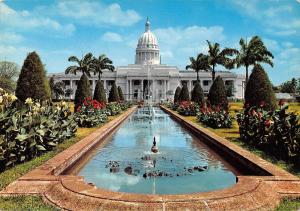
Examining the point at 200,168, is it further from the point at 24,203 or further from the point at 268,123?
the point at 24,203

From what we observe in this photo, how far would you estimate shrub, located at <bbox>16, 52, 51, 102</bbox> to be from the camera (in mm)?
13805

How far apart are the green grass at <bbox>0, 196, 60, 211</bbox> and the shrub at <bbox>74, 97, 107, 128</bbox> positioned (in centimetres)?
1065

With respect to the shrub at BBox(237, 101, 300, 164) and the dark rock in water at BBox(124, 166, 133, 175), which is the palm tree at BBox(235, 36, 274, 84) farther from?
the dark rock in water at BBox(124, 166, 133, 175)

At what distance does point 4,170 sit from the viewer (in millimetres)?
7262

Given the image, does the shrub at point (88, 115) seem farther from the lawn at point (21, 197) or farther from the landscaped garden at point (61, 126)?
the lawn at point (21, 197)

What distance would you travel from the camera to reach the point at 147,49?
105 meters

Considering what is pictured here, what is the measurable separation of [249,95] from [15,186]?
10.6 meters

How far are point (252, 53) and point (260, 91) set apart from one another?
2557 cm

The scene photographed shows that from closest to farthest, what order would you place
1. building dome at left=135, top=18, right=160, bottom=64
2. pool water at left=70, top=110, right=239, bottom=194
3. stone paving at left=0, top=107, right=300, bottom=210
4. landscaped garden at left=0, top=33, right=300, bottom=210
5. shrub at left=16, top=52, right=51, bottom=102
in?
stone paving at left=0, top=107, right=300, bottom=210, pool water at left=70, top=110, right=239, bottom=194, landscaped garden at left=0, top=33, right=300, bottom=210, shrub at left=16, top=52, right=51, bottom=102, building dome at left=135, top=18, right=160, bottom=64

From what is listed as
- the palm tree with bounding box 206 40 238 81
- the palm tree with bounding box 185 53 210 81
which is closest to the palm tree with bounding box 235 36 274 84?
the palm tree with bounding box 206 40 238 81

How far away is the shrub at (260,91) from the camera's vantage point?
14016 millimetres

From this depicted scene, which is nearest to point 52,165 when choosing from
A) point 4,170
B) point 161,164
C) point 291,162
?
point 4,170

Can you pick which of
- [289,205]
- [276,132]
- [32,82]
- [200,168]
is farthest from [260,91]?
[289,205]

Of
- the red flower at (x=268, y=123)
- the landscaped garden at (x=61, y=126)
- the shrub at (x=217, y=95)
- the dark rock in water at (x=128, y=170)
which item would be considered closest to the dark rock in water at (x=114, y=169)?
the dark rock in water at (x=128, y=170)
